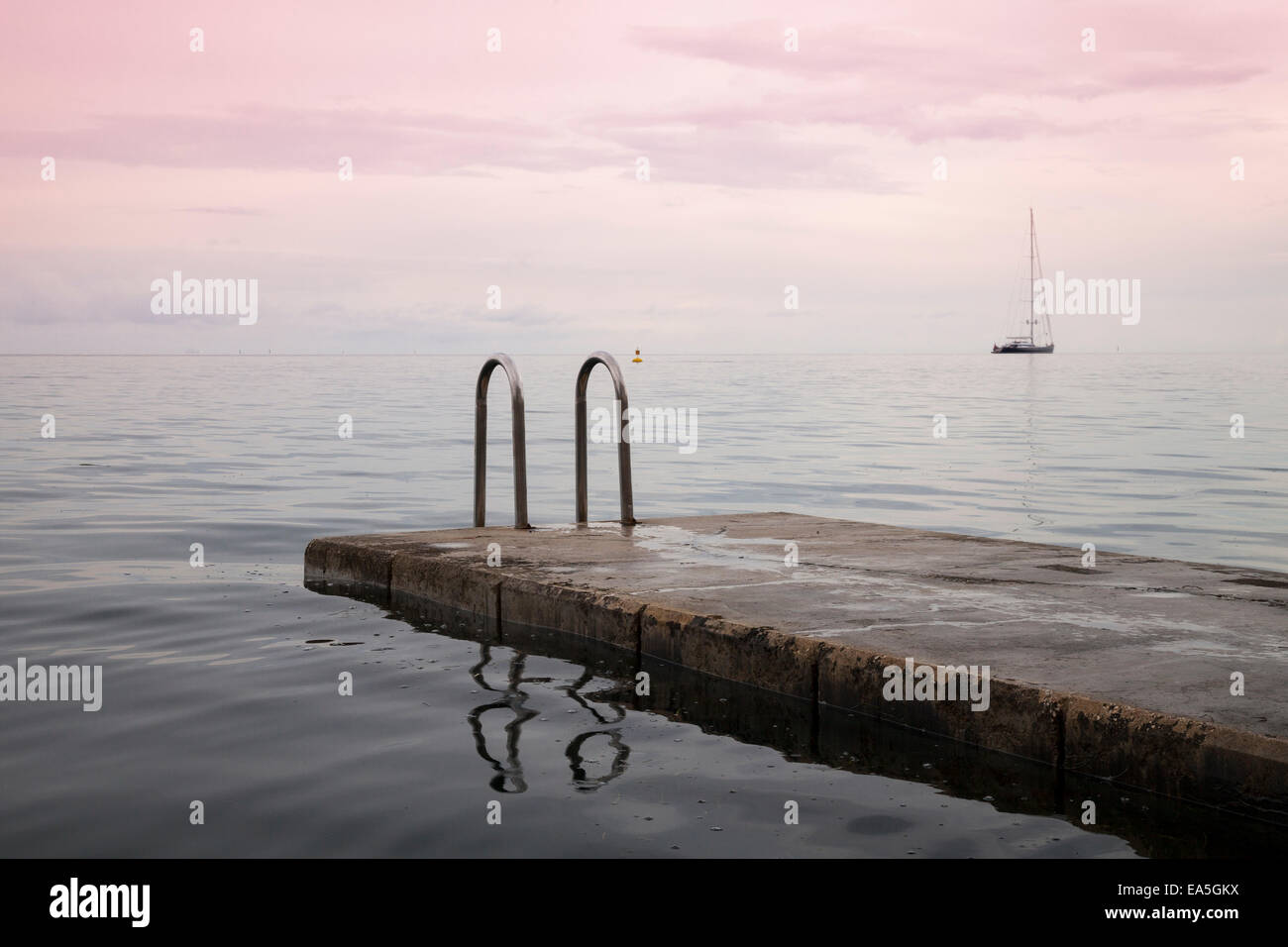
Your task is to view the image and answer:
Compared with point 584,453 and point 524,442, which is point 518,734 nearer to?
point 524,442

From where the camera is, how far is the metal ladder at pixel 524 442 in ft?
26.0

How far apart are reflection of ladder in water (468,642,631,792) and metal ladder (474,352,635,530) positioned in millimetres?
2453

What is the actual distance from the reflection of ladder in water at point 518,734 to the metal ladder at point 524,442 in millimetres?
2453

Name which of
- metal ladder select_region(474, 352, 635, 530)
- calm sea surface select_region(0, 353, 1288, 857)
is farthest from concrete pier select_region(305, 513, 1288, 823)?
metal ladder select_region(474, 352, 635, 530)

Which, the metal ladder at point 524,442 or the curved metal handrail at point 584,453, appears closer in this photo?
the metal ladder at point 524,442

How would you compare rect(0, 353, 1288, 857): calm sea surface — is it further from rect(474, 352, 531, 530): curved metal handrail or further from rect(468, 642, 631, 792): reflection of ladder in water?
rect(474, 352, 531, 530): curved metal handrail

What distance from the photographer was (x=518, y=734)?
15.2ft

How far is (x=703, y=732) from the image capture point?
456cm

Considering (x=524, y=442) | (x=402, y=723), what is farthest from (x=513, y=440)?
(x=402, y=723)

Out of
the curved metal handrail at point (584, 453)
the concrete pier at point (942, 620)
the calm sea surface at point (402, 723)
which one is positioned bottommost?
the calm sea surface at point (402, 723)

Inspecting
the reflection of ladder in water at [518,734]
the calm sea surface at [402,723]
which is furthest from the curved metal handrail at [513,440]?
the reflection of ladder in water at [518,734]

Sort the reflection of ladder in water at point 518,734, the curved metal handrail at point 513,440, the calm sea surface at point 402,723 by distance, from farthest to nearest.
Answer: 1. the curved metal handrail at point 513,440
2. the reflection of ladder in water at point 518,734
3. the calm sea surface at point 402,723

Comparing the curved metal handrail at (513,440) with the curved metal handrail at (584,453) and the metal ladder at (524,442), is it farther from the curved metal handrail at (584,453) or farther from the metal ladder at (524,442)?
the curved metal handrail at (584,453)

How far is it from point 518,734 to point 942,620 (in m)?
1.75
